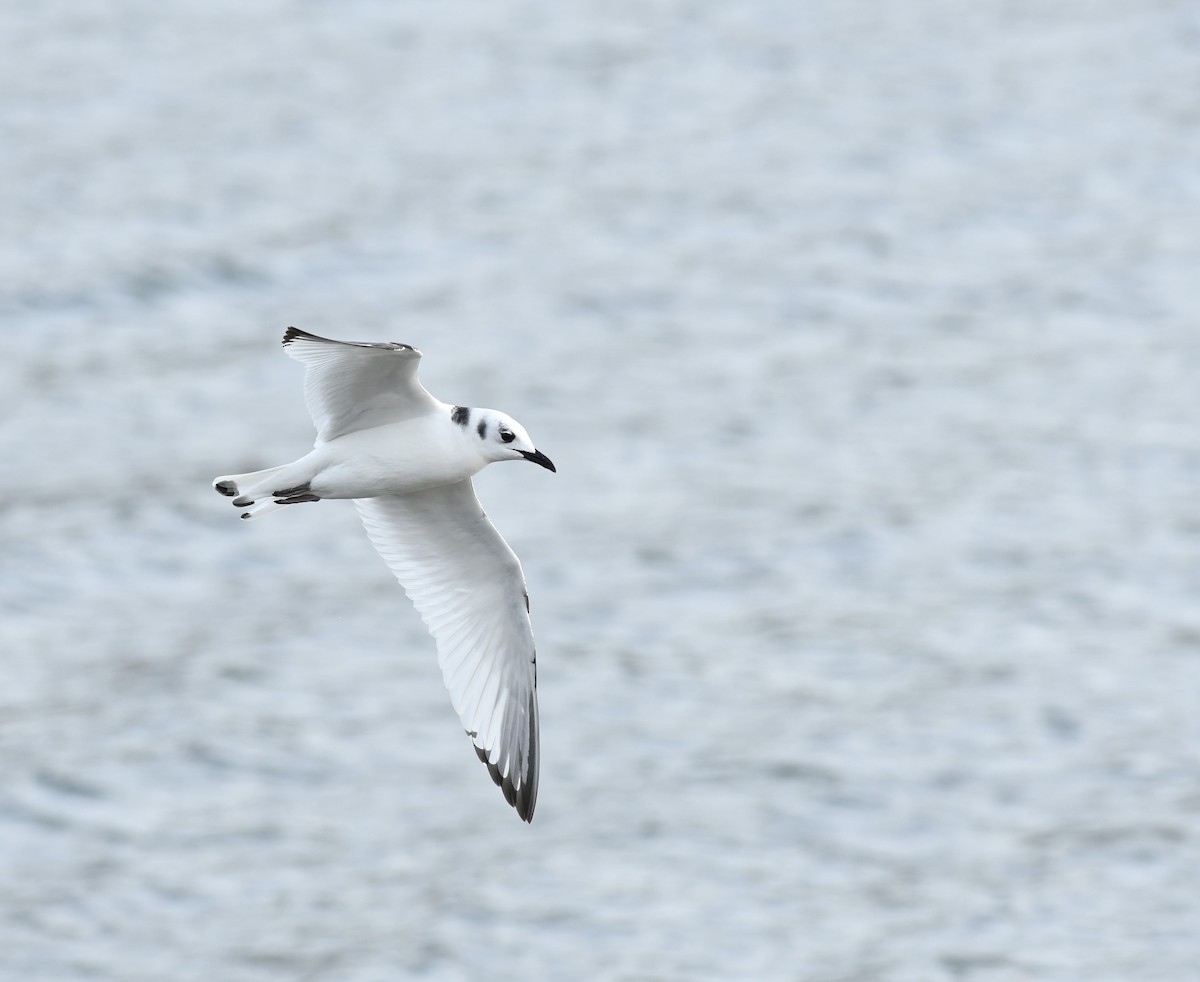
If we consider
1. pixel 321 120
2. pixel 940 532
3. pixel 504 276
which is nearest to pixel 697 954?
pixel 940 532

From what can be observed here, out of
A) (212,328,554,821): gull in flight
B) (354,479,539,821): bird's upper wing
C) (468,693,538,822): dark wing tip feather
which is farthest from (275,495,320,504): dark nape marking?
(468,693,538,822): dark wing tip feather

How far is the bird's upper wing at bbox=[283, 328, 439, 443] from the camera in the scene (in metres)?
10.1

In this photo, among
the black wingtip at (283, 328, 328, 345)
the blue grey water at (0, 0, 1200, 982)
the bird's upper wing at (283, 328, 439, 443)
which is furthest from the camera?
the blue grey water at (0, 0, 1200, 982)

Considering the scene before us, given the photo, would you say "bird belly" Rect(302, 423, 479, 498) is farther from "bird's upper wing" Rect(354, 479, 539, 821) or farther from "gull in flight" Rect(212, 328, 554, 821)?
"bird's upper wing" Rect(354, 479, 539, 821)

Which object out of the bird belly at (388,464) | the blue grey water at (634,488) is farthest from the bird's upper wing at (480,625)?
the blue grey water at (634,488)

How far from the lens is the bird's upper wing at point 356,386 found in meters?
10.1

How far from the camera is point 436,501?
37.6ft

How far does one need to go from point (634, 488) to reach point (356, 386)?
1728 centimetres

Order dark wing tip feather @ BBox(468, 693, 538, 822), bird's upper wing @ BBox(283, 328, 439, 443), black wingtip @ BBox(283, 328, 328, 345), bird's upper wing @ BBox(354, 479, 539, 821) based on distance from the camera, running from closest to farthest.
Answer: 1. black wingtip @ BBox(283, 328, 328, 345)
2. bird's upper wing @ BBox(283, 328, 439, 443)
3. dark wing tip feather @ BBox(468, 693, 538, 822)
4. bird's upper wing @ BBox(354, 479, 539, 821)

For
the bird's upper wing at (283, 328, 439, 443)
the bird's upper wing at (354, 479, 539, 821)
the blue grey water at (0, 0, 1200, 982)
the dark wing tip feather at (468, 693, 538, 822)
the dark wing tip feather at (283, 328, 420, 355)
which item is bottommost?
the dark wing tip feather at (468, 693, 538, 822)

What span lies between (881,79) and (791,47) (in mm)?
1874

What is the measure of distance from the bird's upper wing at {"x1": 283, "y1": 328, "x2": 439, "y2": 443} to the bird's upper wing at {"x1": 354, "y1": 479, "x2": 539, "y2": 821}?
1.18 metres

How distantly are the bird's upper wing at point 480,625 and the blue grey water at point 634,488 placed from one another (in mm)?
8658

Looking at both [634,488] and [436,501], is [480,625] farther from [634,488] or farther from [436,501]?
[634,488]
